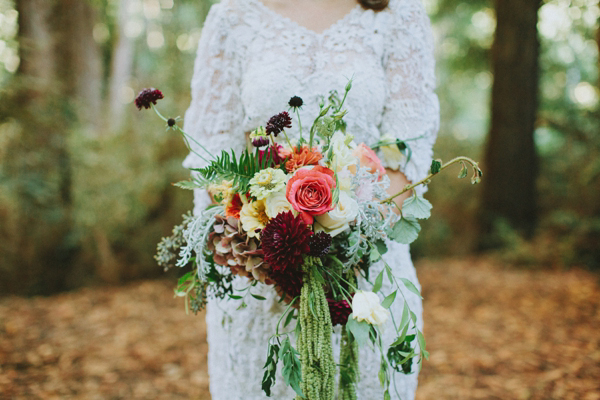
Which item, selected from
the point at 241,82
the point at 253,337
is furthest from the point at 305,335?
the point at 241,82

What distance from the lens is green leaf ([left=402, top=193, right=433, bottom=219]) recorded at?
4.03ft

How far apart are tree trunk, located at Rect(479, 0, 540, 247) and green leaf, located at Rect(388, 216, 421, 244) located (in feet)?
18.1

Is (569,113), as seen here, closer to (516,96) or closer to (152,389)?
(516,96)

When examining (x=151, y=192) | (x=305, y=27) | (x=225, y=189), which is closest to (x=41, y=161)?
(x=151, y=192)

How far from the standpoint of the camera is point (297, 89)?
5.30ft

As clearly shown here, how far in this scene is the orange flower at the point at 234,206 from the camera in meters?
1.27

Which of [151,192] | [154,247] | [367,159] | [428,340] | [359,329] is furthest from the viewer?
[154,247]

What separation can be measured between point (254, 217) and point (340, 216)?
0.25 metres

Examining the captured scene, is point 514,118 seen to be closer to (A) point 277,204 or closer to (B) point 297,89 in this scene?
(B) point 297,89

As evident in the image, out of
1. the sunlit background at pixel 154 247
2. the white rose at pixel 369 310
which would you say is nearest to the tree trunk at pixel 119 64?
the sunlit background at pixel 154 247

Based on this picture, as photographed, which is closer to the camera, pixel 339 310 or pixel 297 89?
pixel 339 310

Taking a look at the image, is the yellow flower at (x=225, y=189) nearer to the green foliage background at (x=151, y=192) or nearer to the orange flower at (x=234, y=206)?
the orange flower at (x=234, y=206)

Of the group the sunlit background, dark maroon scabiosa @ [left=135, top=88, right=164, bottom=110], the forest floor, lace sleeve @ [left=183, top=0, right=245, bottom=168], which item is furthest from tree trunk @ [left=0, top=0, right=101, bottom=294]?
dark maroon scabiosa @ [left=135, top=88, right=164, bottom=110]

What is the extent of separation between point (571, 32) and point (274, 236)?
9.43 m
